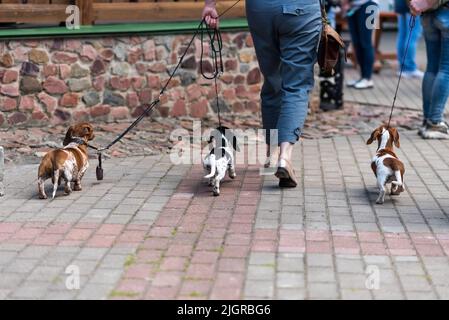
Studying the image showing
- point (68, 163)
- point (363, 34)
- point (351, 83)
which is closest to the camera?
point (68, 163)

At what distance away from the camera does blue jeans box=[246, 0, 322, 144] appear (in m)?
6.34

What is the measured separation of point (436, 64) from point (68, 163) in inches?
161

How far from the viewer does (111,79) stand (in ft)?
29.3

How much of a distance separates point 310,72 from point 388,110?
3773 mm

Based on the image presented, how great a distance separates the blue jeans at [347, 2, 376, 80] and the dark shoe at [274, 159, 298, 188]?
5592 millimetres

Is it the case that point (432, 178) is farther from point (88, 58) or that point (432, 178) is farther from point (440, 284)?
point (88, 58)

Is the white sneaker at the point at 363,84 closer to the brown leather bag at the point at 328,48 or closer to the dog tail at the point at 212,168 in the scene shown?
the brown leather bag at the point at 328,48

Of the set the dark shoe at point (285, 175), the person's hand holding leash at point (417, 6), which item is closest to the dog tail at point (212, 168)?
the dark shoe at point (285, 175)

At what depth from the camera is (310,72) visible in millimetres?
6555

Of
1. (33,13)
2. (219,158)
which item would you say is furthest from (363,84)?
Result: (219,158)

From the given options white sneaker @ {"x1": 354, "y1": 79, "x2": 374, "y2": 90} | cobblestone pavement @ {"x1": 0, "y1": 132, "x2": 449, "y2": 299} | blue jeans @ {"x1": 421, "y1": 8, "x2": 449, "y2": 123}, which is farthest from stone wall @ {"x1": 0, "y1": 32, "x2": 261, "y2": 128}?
white sneaker @ {"x1": 354, "y1": 79, "x2": 374, "y2": 90}

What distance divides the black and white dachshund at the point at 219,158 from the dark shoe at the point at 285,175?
377mm

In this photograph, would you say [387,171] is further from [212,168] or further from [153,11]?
[153,11]

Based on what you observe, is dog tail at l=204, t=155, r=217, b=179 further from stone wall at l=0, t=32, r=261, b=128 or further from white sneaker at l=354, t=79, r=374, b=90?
white sneaker at l=354, t=79, r=374, b=90
